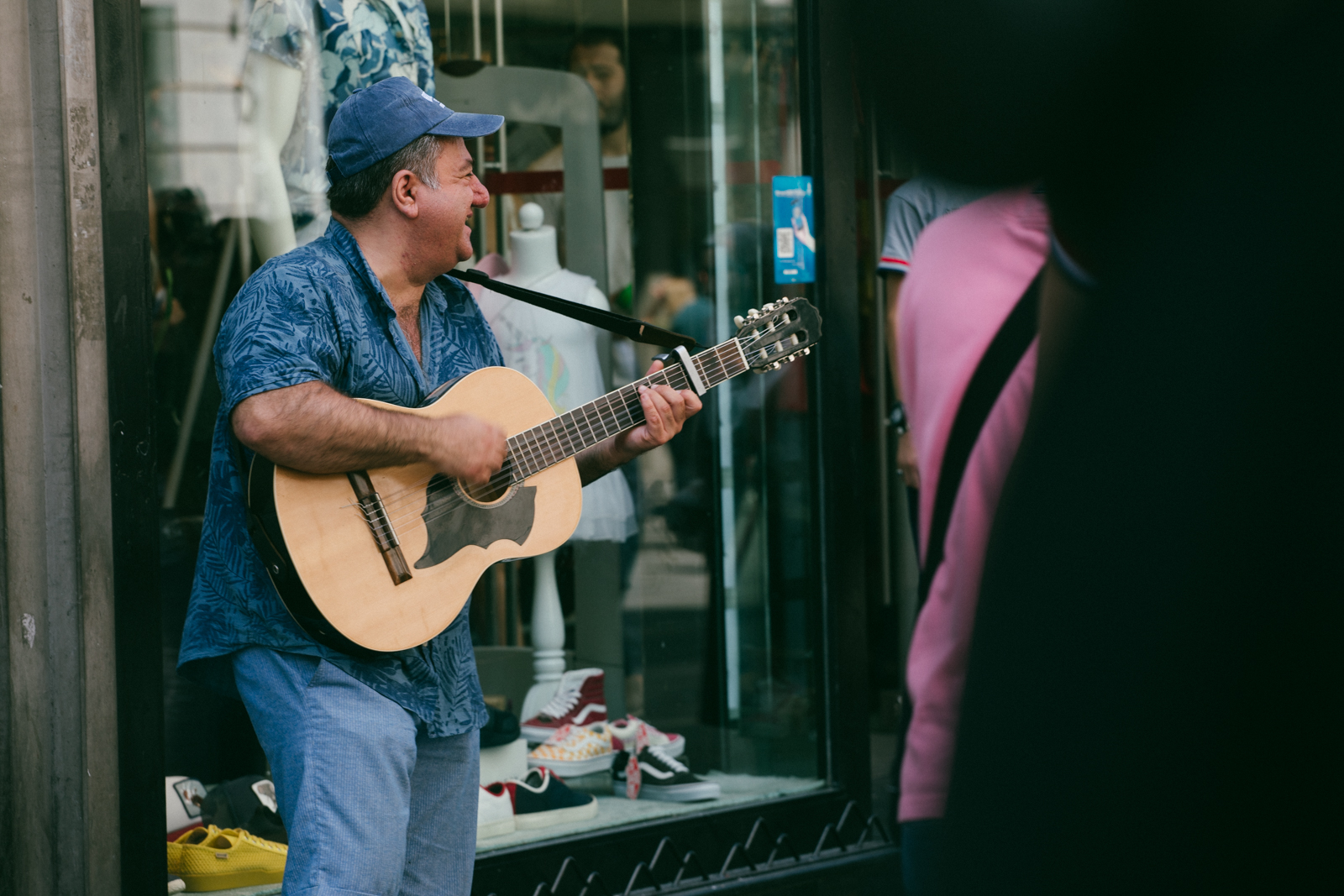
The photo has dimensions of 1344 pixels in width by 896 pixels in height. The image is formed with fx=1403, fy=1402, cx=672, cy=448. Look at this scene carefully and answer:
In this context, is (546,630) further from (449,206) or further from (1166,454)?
(1166,454)

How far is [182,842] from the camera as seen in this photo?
9.87 ft

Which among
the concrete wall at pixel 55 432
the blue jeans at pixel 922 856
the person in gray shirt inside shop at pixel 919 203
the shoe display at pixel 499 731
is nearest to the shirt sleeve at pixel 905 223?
the person in gray shirt inside shop at pixel 919 203

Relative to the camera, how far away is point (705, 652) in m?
4.18

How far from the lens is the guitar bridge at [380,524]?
7.38 ft

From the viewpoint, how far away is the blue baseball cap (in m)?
2.36

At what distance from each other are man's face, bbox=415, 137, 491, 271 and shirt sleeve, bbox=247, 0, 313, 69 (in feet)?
3.51

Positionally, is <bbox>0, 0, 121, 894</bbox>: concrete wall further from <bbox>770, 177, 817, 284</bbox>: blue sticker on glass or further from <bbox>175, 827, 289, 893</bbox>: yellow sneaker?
<bbox>770, 177, 817, 284</bbox>: blue sticker on glass

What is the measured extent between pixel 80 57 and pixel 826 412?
2.11 m

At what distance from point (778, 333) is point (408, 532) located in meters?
0.91

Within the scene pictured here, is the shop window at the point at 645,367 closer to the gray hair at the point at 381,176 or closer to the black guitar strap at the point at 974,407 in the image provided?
the gray hair at the point at 381,176

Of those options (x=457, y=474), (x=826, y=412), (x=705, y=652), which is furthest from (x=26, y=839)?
(x=826, y=412)

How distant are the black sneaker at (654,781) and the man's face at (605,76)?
1811 mm

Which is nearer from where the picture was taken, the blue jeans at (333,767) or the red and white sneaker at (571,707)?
the blue jeans at (333,767)

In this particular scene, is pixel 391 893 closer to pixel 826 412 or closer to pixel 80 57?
pixel 80 57
